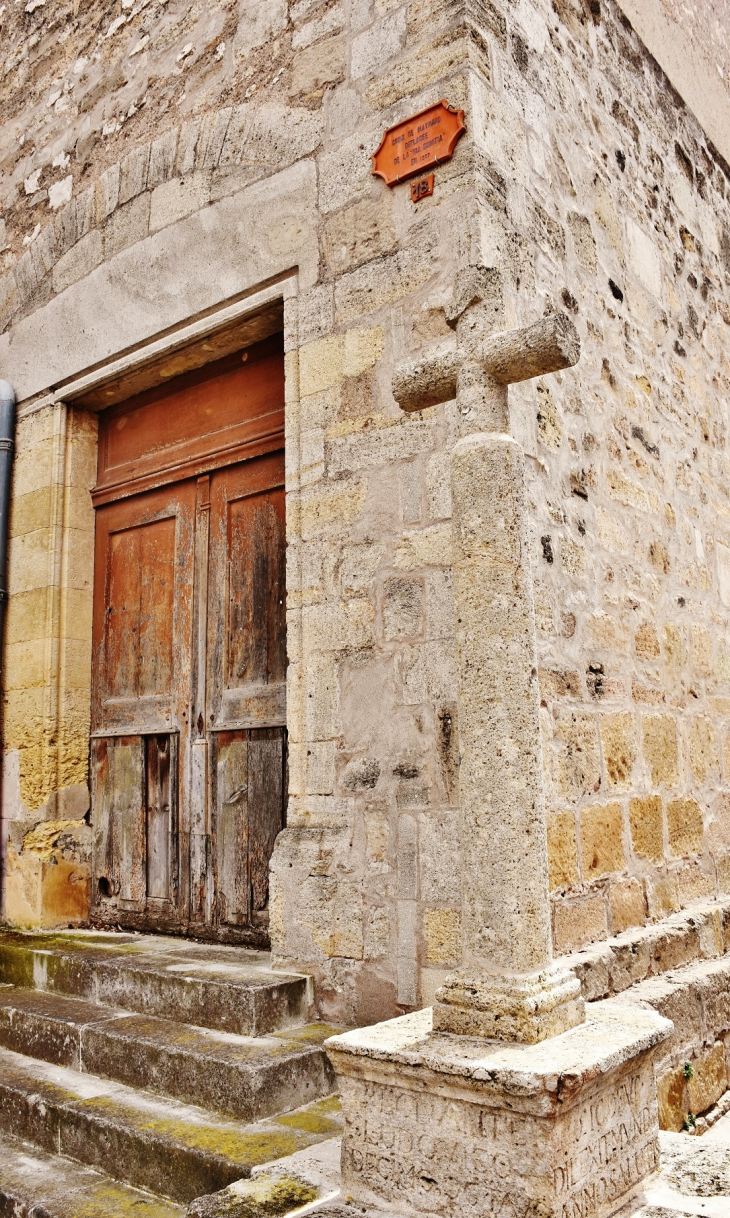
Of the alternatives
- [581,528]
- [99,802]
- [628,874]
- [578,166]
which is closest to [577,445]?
[581,528]

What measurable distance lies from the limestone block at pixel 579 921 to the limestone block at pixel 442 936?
0.96ft

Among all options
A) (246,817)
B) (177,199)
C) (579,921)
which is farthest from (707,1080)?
(177,199)

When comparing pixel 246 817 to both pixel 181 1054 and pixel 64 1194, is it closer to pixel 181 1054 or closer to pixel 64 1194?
pixel 181 1054

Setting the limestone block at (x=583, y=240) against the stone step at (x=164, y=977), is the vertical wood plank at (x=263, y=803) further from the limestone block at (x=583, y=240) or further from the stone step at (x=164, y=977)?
the limestone block at (x=583, y=240)

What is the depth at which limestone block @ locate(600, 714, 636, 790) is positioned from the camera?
9.82 feet

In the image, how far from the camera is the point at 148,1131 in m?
2.16

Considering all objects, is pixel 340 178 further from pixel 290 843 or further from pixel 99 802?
pixel 99 802

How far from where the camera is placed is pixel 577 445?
3.10 m

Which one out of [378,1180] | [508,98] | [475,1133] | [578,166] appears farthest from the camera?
[578,166]

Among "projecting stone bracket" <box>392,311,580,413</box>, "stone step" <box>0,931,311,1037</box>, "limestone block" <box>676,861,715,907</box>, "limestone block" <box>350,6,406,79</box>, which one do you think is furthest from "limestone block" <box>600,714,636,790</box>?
"limestone block" <box>350,6,406,79</box>

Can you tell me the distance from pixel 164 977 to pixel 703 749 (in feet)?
A: 7.36

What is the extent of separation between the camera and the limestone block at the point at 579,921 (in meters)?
2.60

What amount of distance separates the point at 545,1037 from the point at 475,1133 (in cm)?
20

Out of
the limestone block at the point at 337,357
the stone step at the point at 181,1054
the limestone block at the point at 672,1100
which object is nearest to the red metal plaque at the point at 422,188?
the limestone block at the point at 337,357
